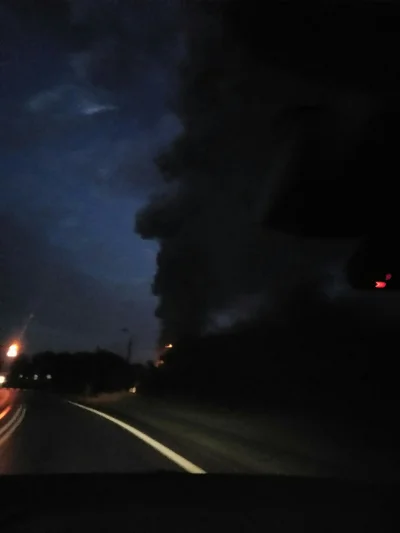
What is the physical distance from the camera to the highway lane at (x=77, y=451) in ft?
43.3

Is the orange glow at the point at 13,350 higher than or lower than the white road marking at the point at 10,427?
higher

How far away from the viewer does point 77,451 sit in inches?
633

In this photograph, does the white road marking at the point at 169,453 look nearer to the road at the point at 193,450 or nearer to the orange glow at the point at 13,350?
the road at the point at 193,450

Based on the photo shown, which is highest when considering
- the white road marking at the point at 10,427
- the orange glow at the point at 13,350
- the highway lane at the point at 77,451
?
the orange glow at the point at 13,350

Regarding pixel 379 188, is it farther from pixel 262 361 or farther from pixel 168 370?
pixel 168 370

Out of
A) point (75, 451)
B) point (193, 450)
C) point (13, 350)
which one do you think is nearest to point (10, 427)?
point (75, 451)

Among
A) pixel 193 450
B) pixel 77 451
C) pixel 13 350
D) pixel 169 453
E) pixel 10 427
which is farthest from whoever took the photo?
pixel 13 350

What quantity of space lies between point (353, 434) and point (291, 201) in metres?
10.1

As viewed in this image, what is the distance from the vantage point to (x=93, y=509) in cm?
636

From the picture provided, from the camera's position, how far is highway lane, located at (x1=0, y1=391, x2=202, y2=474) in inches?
520

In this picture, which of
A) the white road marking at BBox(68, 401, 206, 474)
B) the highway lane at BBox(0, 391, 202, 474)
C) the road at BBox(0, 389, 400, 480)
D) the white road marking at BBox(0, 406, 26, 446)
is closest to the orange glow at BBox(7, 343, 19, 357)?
the white road marking at BBox(0, 406, 26, 446)

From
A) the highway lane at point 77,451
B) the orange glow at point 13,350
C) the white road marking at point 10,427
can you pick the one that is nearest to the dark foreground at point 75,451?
the highway lane at point 77,451

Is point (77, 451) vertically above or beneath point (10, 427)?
beneath

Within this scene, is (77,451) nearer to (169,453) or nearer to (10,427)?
(169,453)
